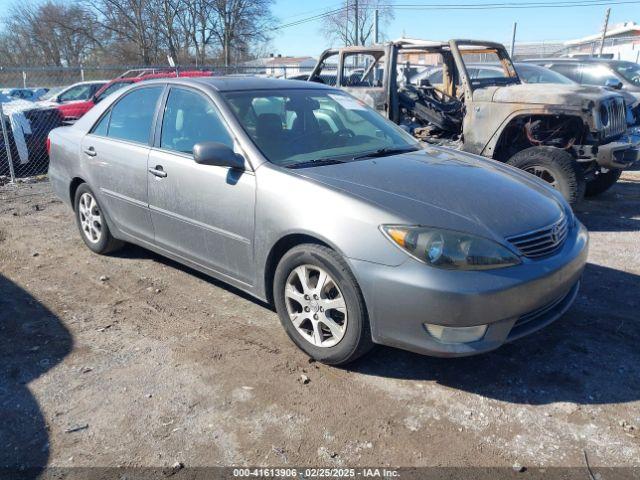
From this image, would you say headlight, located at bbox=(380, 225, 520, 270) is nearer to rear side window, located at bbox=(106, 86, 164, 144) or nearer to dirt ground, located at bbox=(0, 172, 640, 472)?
dirt ground, located at bbox=(0, 172, 640, 472)

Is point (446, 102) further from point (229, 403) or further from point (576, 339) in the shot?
point (229, 403)

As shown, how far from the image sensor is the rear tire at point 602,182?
7.19 metres

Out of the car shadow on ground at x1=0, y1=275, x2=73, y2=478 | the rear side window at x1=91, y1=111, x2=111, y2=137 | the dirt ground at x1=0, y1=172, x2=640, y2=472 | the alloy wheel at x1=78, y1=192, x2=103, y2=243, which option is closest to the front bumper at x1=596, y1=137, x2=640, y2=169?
the dirt ground at x1=0, y1=172, x2=640, y2=472

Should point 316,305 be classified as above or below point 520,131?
below

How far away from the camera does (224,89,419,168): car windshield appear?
143 inches

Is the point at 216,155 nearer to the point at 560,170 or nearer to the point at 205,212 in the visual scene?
the point at 205,212

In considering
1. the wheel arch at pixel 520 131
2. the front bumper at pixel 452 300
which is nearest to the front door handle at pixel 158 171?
the front bumper at pixel 452 300

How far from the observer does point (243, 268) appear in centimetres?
360

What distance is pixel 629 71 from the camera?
11586 mm

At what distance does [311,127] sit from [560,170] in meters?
3.36

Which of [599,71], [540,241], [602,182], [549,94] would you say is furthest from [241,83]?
[599,71]

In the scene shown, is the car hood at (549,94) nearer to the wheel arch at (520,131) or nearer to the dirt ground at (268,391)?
the wheel arch at (520,131)

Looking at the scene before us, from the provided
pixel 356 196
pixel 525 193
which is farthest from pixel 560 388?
pixel 356 196

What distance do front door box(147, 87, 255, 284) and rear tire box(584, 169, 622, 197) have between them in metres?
5.65
